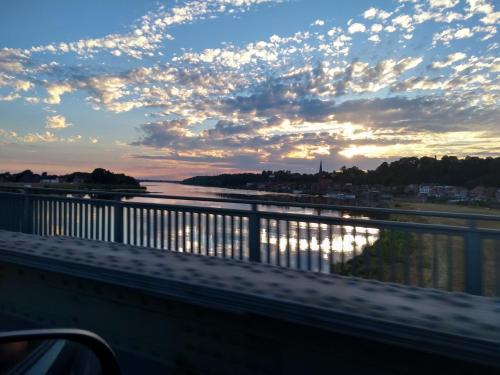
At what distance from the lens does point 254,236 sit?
6543 millimetres

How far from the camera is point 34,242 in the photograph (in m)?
4.26

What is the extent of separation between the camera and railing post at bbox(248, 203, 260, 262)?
6516mm

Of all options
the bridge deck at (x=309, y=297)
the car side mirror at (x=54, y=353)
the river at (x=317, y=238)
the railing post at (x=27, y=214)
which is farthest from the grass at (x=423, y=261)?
the railing post at (x=27, y=214)

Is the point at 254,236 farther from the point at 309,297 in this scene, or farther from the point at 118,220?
the point at 309,297

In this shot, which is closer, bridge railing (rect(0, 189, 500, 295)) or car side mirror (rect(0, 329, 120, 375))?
car side mirror (rect(0, 329, 120, 375))

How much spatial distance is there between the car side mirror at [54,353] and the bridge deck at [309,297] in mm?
820

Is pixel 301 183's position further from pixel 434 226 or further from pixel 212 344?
pixel 212 344

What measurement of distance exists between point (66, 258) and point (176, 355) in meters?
1.26

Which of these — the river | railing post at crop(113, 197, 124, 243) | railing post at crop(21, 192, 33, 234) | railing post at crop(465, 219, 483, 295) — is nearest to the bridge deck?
railing post at crop(465, 219, 483, 295)

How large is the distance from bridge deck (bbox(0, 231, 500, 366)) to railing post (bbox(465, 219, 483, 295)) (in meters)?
2.56

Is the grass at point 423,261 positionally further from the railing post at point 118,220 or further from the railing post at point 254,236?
the railing post at point 118,220

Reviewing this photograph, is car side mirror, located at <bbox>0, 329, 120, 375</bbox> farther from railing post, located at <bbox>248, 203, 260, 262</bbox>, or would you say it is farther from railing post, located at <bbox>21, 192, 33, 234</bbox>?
railing post, located at <bbox>21, 192, 33, 234</bbox>

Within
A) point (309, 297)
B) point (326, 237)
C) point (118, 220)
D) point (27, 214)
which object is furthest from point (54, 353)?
point (27, 214)

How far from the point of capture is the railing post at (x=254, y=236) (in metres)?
6.52
